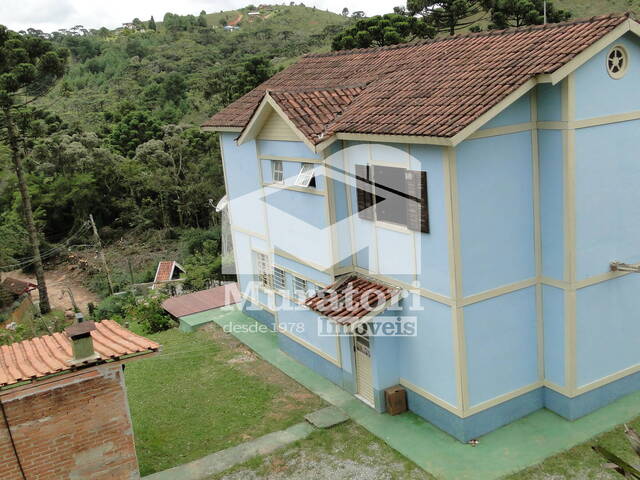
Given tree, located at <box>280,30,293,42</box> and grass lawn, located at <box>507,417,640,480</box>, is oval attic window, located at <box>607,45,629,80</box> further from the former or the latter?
tree, located at <box>280,30,293,42</box>

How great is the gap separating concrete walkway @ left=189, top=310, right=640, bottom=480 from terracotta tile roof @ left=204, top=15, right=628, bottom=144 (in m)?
5.88

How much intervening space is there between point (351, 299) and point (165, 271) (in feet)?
71.1

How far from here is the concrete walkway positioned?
11102mm

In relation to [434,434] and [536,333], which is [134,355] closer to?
[434,434]

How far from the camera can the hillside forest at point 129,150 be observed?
105 feet

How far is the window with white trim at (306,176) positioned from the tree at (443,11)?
29.0 meters

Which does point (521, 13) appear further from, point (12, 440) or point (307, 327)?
point (12, 440)

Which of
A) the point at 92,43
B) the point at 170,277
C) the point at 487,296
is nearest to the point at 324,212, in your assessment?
the point at 487,296

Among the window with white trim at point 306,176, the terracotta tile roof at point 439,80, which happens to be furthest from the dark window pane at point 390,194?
the window with white trim at point 306,176

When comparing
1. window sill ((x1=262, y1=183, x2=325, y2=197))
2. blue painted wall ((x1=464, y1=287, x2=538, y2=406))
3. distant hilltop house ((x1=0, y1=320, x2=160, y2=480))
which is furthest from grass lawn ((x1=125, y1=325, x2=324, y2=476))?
window sill ((x1=262, y1=183, x2=325, y2=197))

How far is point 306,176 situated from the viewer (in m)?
13.8

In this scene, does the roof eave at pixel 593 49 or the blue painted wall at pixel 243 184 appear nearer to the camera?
the roof eave at pixel 593 49

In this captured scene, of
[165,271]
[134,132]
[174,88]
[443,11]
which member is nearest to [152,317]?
[165,271]

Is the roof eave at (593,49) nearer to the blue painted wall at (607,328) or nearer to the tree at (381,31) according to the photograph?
the blue painted wall at (607,328)
